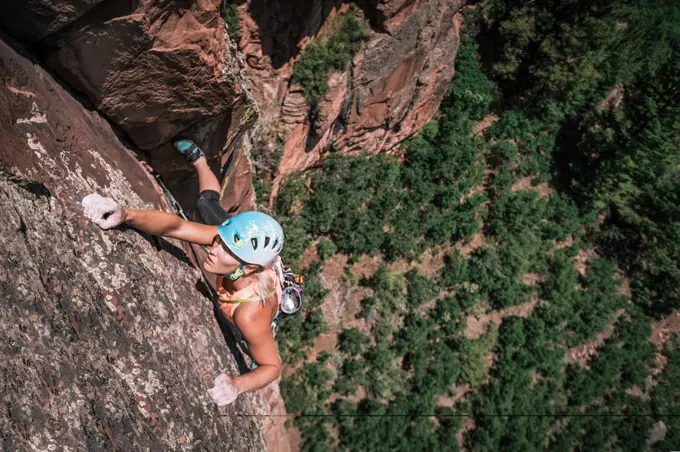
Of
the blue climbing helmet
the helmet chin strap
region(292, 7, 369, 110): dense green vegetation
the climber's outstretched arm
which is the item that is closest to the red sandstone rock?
the climber's outstretched arm

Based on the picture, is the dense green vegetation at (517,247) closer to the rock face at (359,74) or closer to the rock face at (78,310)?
the rock face at (359,74)

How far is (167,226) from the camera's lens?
338 centimetres

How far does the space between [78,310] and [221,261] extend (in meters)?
1.02

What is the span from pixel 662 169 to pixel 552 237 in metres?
3.03

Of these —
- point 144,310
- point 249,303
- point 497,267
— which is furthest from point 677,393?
point 144,310

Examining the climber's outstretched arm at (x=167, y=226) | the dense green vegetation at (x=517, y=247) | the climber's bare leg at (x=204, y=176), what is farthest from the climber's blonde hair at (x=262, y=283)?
the dense green vegetation at (x=517, y=247)

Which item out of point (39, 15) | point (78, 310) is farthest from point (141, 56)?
point (78, 310)

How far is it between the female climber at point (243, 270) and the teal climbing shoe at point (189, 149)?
4.14 ft

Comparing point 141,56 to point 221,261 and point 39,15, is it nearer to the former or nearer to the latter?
point 39,15

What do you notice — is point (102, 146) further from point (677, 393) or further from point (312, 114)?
point (677, 393)

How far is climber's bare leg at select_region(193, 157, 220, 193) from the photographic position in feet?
15.5

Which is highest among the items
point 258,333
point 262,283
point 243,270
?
point 243,270

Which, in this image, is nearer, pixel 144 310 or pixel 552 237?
pixel 144 310

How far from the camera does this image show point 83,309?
2867 mm
